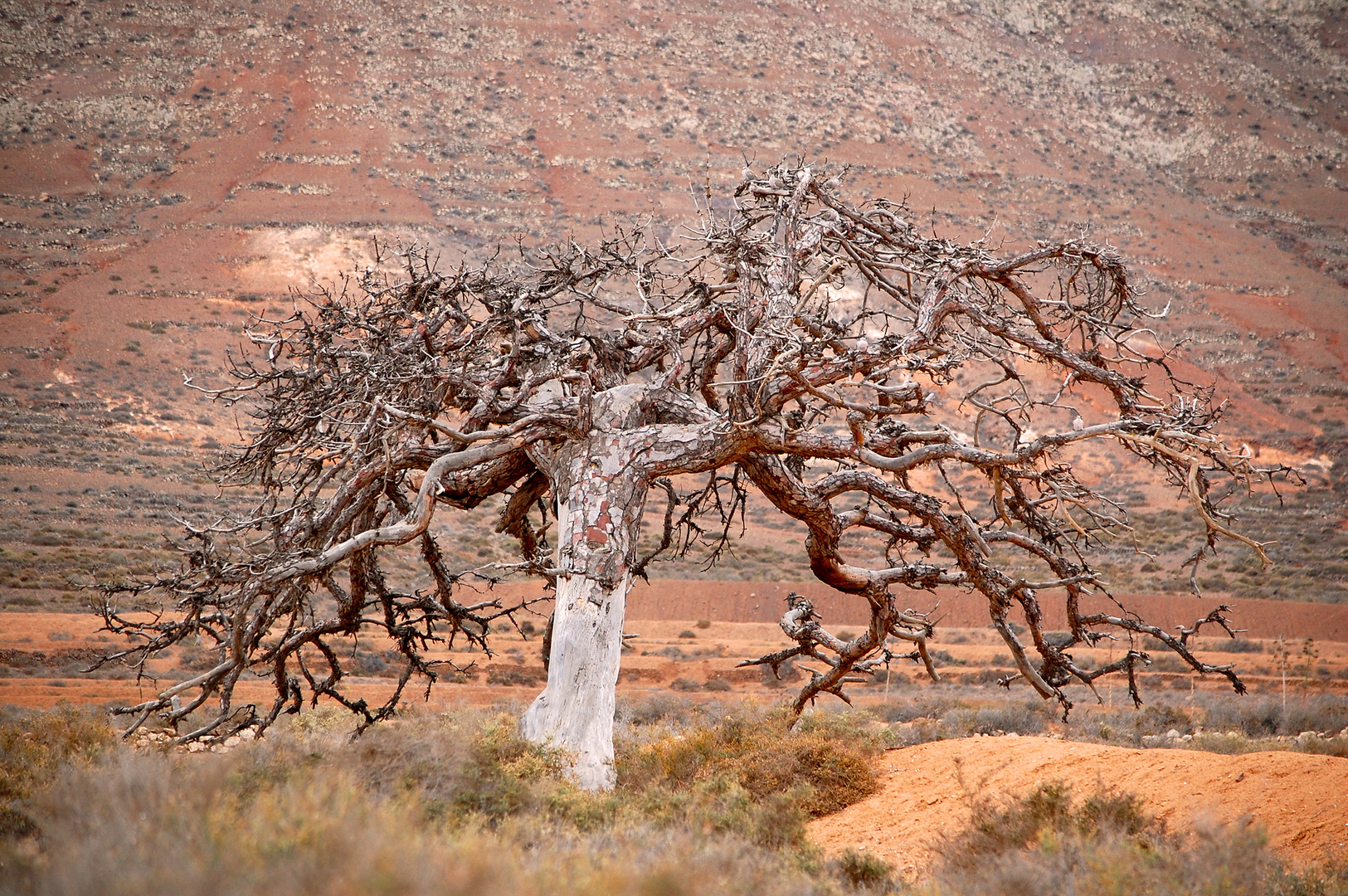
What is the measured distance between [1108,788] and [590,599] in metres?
3.44

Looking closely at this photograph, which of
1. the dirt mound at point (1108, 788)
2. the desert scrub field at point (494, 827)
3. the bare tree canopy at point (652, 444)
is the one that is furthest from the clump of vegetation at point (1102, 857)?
the bare tree canopy at point (652, 444)

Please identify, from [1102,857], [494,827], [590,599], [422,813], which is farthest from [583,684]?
[1102,857]

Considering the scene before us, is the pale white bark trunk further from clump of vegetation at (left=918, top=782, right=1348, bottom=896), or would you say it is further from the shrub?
clump of vegetation at (left=918, top=782, right=1348, bottom=896)

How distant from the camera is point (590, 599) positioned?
20.7 feet

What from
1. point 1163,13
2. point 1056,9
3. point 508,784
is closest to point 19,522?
point 508,784

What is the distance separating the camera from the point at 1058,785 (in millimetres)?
5703

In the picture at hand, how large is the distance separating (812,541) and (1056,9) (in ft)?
260

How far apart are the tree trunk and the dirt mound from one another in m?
1.64

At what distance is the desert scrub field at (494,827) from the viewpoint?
2.83 meters

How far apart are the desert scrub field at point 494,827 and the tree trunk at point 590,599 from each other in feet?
0.99

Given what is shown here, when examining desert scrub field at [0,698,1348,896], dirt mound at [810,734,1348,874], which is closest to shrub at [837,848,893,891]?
desert scrub field at [0,698,1348,896]

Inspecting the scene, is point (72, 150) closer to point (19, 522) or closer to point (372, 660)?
point (19, 522)

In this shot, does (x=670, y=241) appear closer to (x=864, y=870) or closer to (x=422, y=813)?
(x=864, y=870)

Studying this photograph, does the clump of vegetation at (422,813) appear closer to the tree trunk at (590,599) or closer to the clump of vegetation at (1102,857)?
the tree trunk at (590,599)
